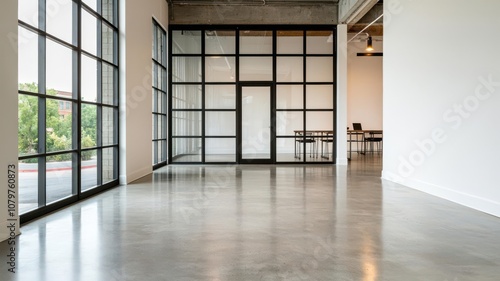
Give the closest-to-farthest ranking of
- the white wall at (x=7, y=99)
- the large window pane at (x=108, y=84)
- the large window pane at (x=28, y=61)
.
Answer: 1. the white wall at (x=7, y=99)
2. the large window pane at (x=28, y=61)
3. the large window pane at (x=108, y=84)

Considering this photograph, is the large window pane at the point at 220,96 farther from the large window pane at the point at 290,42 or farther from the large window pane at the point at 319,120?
the large window pane at the point at 319,120

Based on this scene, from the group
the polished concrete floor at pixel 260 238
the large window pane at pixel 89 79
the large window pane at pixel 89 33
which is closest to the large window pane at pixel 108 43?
the large window pane at pixel 89 33

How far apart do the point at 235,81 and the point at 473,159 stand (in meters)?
7.18

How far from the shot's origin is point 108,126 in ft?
21.8

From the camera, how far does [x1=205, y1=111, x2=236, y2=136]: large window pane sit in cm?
1088

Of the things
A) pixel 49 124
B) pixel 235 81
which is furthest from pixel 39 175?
pixel 235 81

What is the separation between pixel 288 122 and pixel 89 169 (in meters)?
6.30

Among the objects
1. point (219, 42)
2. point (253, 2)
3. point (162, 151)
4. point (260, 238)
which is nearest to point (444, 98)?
point (260, 238)

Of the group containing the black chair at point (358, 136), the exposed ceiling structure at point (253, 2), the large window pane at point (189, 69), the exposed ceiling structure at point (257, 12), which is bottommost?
the black chair at point (358, 136)

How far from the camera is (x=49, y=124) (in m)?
4.66

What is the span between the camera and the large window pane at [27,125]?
4070mm

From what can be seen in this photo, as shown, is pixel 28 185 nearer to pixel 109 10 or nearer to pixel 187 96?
pixel 109 10

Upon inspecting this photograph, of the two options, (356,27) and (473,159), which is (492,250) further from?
(356,27)

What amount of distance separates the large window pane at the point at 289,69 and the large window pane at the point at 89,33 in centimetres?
591
